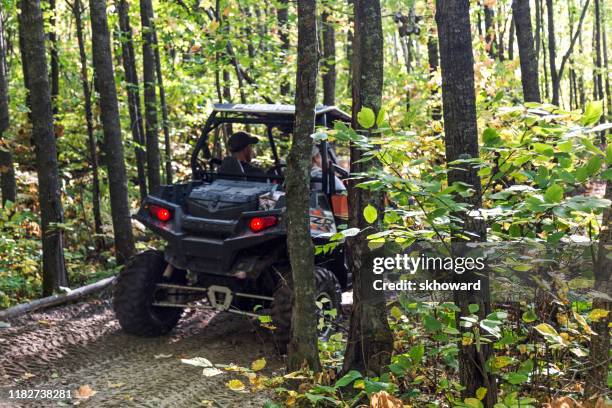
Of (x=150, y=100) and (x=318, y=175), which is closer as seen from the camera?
(x=318, y=175)

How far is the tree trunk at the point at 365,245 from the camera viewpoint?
190 inches

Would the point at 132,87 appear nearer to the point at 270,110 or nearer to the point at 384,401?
the point at 270,110

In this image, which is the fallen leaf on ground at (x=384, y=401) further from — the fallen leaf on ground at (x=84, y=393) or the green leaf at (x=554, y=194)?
the fallen leaf on ground at (x=84, y=393)

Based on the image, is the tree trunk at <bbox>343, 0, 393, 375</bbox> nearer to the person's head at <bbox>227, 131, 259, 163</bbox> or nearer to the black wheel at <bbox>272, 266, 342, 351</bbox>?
the black wheel at <bbox>272, 266, 342, 351</bbox>

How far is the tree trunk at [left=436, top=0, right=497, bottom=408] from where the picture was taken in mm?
3988

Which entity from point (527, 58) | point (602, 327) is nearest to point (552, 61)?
point (527, 58)

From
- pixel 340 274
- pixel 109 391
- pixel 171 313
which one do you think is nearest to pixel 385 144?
pixel 109 391

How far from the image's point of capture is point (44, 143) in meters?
8.87

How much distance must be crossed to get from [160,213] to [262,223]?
48.1 inches

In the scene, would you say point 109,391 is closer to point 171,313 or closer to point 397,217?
point 171,313

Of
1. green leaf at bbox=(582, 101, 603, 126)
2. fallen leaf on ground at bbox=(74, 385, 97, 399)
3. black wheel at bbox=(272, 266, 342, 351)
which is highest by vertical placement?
green leaf at bbox=(582, 101, 603, 126)

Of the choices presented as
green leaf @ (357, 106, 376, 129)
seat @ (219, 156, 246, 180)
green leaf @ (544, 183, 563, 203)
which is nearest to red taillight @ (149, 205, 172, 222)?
seat @ (219, 156, 246, 180)

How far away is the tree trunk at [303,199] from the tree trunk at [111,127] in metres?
6.15

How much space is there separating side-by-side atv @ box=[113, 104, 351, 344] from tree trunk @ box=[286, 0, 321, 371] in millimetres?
1337
